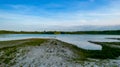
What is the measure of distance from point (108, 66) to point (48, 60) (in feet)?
25.4

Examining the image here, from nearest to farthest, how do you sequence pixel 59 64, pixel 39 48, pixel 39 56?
pixel 59 64, pixel 39 56, pixel 39 48

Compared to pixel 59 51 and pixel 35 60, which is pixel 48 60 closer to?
pixel 35 60

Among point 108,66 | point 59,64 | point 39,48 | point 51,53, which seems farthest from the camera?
point 39,48

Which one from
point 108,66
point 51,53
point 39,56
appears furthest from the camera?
point 51,53

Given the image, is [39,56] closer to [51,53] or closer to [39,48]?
[51,53]

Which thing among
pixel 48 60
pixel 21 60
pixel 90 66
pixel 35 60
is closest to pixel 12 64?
pixel 21 60

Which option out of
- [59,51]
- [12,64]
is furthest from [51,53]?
[12,64]

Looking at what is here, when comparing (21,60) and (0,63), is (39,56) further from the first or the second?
(0,63)

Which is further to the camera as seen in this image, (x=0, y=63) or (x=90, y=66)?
(x=0, y=63)

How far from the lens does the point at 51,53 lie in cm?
2716

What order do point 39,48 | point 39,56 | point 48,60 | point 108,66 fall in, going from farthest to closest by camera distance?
point 39,48 < point 39,56 < point 48,60 < point 108,66

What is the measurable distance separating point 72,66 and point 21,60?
7.33 metres

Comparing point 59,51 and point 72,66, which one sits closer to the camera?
point 72,66

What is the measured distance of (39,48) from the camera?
3023 centimetres
